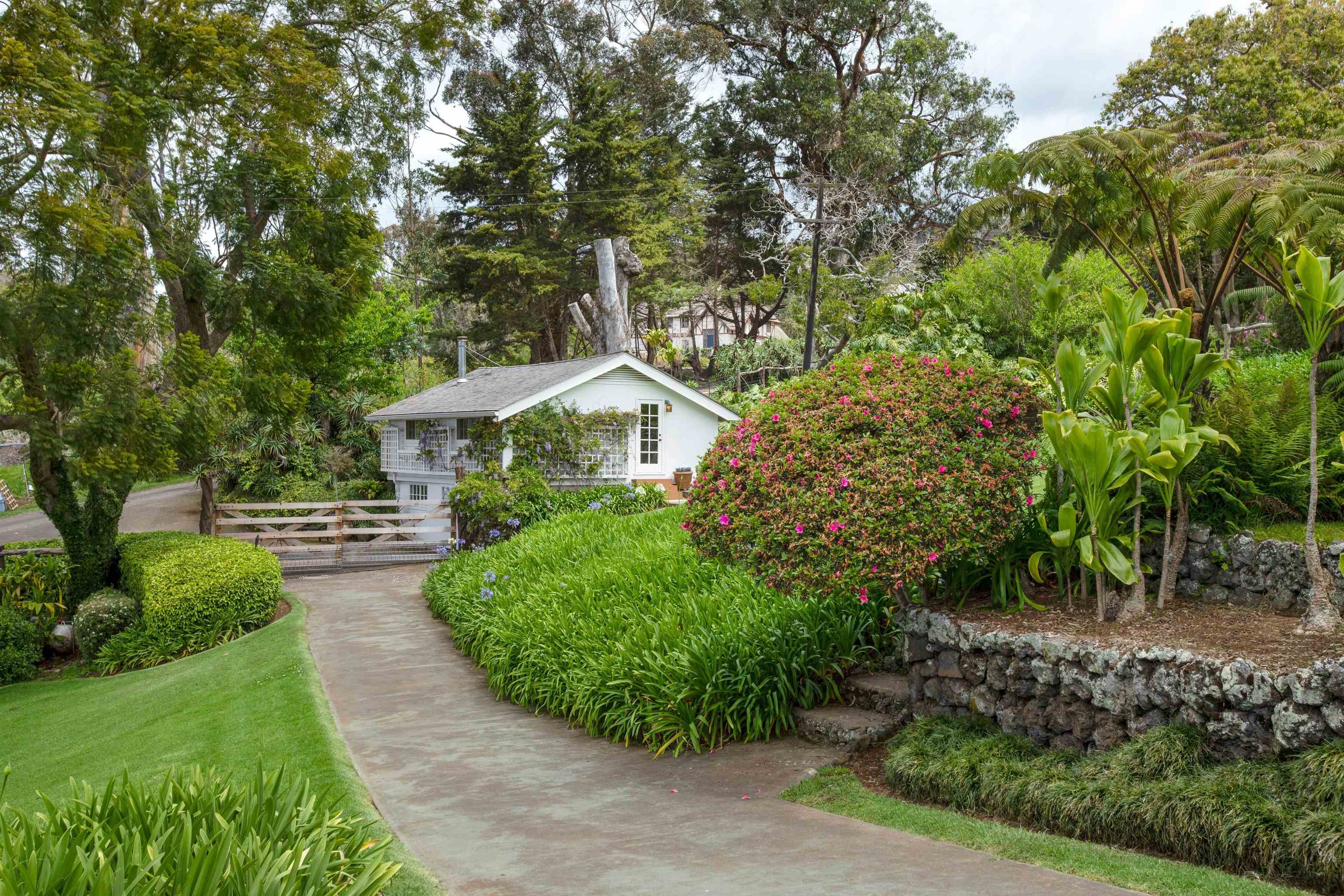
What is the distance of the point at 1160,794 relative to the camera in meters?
5.07

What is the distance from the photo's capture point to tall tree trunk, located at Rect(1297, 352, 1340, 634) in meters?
5.66

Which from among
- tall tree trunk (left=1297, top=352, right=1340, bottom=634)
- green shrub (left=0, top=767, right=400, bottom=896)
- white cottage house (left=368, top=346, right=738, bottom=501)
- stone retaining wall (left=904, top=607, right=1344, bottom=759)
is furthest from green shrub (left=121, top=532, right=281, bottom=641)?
tall tree trunk (left=1297, top=352, right=1340, bottom=634)

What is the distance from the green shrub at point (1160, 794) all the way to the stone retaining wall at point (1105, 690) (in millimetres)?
117

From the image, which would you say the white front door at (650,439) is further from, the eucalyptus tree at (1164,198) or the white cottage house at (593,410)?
the eucalyptus tree at (1164,198)

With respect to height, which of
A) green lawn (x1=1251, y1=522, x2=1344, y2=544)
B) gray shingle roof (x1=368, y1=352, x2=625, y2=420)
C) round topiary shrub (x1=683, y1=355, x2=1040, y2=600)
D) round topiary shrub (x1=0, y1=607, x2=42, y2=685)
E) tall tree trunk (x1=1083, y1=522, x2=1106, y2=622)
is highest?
gray shingle roof (x1=368, y1=352, x2=625, y2=420)

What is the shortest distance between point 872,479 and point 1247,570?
2.53 m

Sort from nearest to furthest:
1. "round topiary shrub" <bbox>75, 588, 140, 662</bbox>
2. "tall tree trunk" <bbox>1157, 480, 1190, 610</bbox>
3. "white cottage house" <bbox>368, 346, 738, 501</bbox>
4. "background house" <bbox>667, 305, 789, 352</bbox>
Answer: "tall tree trunk" <bbox>1157, 480, 1190, 610</bbox>
"round topiary shrub" <bbox>75, 588, 140, 662</bbox>
"white cottage house" <bbox>368, 346, 738, 501</bbox>
"background house" <bbox>667, 305, 789, 352</bbox>

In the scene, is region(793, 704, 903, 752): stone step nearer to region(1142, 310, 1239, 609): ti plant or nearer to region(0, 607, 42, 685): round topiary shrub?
region(1142, 310, 1239, 609): ti plant

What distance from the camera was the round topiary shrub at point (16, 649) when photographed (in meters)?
13.7

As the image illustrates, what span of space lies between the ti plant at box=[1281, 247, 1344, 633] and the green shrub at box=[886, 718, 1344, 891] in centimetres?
118

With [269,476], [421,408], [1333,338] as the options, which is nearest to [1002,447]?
[1333,338]

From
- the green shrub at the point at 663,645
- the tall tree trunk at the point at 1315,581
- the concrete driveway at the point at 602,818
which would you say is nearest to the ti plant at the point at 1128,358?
the tall tree trunk at the point at 1315,581

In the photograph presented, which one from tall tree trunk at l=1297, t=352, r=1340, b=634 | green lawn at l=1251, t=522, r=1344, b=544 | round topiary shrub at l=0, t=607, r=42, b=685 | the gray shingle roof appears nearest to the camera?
tall tree trunk at l=1297, t=352, r=1340, b=634

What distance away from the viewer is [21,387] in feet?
44.9
